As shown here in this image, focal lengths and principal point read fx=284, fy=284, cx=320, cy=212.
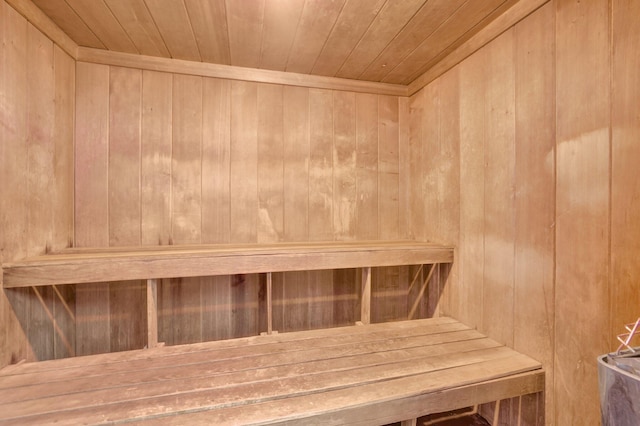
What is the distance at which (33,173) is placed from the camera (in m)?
1.41

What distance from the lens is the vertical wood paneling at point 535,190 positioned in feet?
3.88

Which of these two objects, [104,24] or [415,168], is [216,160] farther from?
[415,168]

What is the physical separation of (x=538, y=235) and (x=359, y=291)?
4.12 feet

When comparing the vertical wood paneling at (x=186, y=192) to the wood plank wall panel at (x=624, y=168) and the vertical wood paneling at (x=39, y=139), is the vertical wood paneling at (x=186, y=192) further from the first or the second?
the wood plank wall panel at (x=624, y=168)

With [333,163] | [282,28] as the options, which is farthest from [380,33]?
[333,163]

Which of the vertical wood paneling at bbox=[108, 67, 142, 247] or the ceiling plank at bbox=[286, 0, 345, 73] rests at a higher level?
the ceiling plank at bbox=[286, 0, 345, 73]

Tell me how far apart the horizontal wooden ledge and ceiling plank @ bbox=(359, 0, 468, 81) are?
1.20m

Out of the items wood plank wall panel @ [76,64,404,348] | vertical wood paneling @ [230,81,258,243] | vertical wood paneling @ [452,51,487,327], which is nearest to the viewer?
vertical wood paneling @ [452,51,487,327]

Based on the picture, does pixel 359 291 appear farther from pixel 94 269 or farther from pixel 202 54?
pixel 202 54

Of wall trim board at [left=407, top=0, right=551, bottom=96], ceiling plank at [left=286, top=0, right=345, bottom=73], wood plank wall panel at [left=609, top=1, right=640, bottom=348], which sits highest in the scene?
ceiling plank at [left=286, top=0, right=345, bottom=73]

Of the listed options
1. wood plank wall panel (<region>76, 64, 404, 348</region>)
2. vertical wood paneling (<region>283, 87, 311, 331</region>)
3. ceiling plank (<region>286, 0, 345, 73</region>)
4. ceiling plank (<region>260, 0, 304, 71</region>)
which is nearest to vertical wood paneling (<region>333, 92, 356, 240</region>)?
wood plank wall panel (<region>76, 64, 404, 348</region>)

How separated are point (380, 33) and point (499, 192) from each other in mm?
1053

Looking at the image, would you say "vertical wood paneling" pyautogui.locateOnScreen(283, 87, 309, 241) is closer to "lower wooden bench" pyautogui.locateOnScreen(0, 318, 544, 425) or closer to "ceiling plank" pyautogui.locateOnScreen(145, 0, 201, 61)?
"ceiling plank" pyautogui.locateOnScreen(145, 0, 201, 61)

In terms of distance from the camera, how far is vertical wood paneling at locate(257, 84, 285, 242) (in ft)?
6.56
